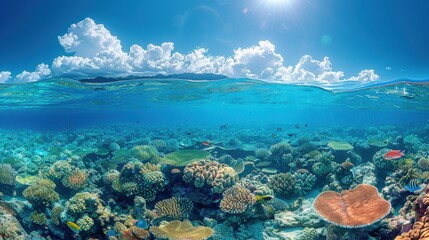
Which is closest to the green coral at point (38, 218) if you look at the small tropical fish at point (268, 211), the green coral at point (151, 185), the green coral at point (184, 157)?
the green coral at point (151, 185)

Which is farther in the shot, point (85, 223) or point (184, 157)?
point (184, 157)

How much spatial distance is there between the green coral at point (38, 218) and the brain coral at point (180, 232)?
4130 millimetres

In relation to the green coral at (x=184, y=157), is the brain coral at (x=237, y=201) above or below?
below

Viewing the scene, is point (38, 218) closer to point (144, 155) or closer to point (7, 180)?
point (7, 180)

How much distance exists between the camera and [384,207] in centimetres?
630

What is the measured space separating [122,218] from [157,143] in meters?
9.79

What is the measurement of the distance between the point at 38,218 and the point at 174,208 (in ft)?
14.7

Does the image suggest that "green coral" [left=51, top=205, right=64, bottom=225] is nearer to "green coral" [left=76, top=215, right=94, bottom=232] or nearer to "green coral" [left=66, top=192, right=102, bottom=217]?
"green coral" [left=66, top=192, right=102, bottom=217]

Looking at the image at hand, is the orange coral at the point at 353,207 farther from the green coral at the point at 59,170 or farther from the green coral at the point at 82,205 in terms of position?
the green coral at the point at 59,170

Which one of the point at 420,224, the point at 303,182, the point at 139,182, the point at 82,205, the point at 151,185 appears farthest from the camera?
the point at 303,182

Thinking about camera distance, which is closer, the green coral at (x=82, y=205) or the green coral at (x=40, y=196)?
the green coral at (x=82, y=205)

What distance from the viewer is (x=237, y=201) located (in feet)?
26.8

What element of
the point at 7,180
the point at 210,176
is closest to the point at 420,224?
the point at 210,176

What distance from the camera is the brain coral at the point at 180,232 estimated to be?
22.3 ft
